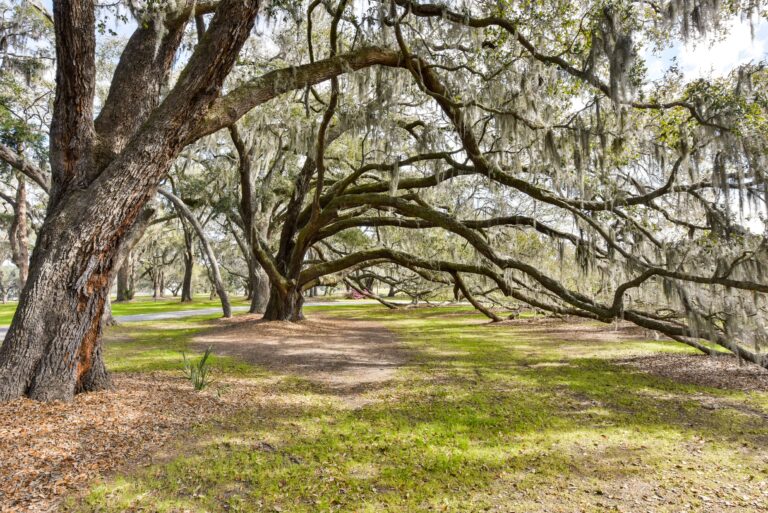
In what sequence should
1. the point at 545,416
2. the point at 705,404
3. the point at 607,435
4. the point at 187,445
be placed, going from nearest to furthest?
the point at 187,445 < the point at 607,435 < the point at 545,416 < the point at 705,404

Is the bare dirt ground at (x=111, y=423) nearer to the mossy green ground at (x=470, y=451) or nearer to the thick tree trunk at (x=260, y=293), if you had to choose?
the mossy green ground at (x=470, y=451)

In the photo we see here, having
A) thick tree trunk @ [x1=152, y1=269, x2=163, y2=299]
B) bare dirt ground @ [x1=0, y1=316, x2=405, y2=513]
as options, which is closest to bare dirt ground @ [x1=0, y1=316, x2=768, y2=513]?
bare dirt ground @ [x1=0, y1=316, x2=405, y2=513]

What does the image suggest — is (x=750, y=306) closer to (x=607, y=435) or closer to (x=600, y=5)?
(x=607, y=435)

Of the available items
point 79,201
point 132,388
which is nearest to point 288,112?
point 79,201

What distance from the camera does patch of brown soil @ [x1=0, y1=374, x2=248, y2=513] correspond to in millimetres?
3027

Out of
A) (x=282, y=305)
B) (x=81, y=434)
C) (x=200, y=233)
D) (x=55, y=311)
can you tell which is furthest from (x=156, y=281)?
(x=81, y=434)

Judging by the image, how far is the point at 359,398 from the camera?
5684 mm

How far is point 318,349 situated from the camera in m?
9.58

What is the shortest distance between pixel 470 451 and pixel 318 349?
6022 millimetres

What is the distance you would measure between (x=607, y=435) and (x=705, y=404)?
2.25 metres

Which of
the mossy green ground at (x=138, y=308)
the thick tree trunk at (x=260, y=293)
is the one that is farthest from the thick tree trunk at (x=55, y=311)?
the mossy green ground at (x=138, y=308)

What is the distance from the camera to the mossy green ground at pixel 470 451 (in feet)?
10.3

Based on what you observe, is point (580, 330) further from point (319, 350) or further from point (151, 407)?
point (151, 407)

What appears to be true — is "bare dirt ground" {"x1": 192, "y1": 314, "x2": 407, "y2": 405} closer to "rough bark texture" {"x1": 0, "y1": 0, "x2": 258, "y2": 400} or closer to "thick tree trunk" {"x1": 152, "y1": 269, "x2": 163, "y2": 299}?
"rough bark texture" {"x1": 0, "y1": 0, "x2": 258, "y2": 400}
